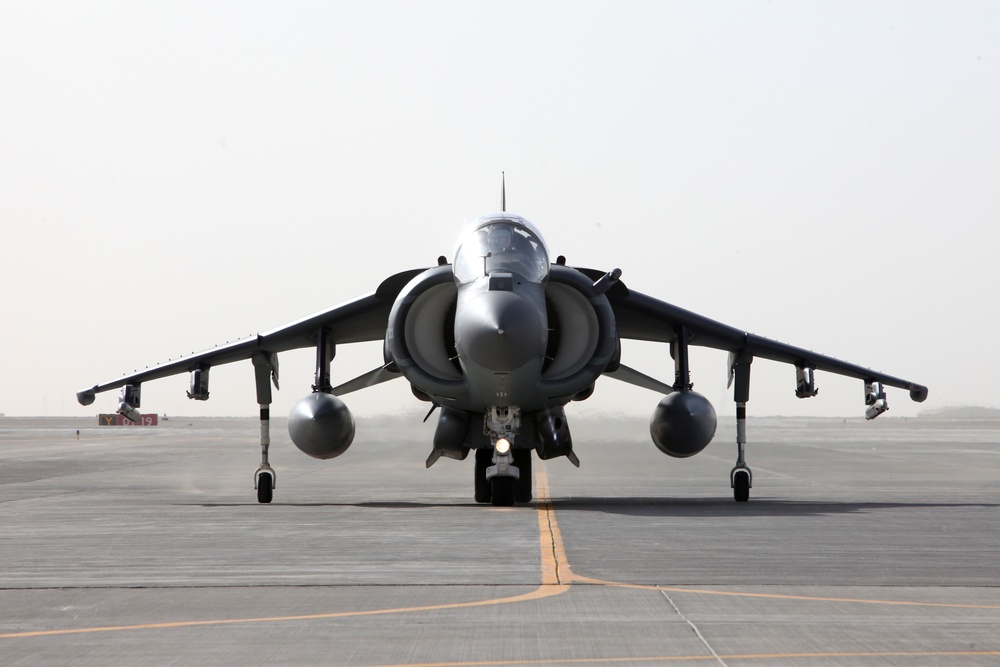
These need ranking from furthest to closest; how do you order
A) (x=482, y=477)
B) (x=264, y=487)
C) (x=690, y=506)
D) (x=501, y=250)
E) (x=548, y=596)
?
(x=264, y=487) < (x=482, y=477) < (x=690, y=506) < (x=501, y=250) < (x=548, y=596)

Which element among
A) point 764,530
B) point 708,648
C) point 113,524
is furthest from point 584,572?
point 113,524

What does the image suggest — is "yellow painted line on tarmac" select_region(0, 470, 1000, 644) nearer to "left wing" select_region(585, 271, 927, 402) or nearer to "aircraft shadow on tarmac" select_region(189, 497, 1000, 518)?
"aircraft shadow on tarmac" select_region(189, 497, 1000, 518)

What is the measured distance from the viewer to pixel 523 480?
1812 centimetres

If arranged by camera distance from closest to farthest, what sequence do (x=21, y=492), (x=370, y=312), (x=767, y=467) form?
Answer: 1. (x=370, y=312)
2. (x=21, y=492)
3. (x=767, y=467)

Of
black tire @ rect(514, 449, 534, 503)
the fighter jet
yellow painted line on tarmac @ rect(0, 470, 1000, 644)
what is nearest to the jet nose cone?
the fighter jet

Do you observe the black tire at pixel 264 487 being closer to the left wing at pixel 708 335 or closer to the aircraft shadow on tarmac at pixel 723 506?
the aircraft shadow on tarmac at pixel 723 506

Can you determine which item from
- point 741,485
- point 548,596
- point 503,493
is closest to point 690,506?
point 741,485

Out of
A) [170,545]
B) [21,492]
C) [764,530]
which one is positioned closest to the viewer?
[170,545]

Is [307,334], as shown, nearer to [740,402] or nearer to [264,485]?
[264,485]

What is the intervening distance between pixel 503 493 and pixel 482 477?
3.84 feet

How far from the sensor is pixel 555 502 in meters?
18.4

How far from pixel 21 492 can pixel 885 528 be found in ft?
51.1

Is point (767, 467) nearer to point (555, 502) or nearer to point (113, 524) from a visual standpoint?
point (555, 502)

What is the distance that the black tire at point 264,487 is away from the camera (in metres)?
19.2
